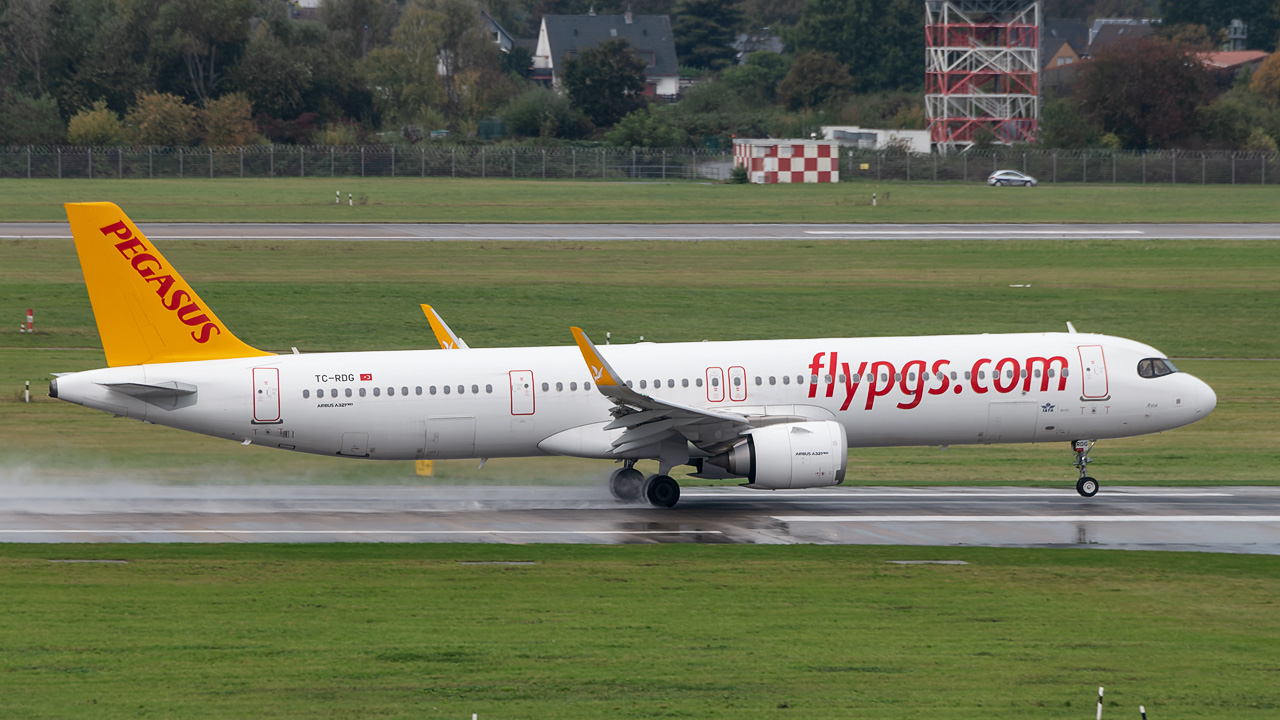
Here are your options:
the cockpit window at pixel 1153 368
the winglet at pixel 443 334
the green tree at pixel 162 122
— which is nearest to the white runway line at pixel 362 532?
the winglet at pixel 443 334

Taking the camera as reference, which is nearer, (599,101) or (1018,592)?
(1018,592)

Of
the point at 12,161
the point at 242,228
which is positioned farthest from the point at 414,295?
the point at 12,161

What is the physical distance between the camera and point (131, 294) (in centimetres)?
3161

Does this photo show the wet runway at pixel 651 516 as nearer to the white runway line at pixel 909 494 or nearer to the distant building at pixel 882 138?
the white runway line at pixel 909 494

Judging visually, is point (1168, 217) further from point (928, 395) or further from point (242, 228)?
point (928, 395)

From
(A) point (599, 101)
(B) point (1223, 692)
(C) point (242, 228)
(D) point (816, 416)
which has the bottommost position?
(B) point (1223, 692)

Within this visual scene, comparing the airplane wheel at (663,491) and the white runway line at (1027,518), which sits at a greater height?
the airplane wheel at (663,491)

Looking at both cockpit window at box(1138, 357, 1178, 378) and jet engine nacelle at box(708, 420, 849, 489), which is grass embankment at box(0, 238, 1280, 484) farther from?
jet engine nacelle at box(708, 420, 849, 489)

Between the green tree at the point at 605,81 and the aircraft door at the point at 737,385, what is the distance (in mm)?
119352

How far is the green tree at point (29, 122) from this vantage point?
130m

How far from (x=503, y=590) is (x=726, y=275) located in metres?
47.8

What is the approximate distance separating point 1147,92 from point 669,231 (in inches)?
2828

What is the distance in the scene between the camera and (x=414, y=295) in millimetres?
65812

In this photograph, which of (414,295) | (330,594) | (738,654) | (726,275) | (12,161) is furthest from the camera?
(12,161)
